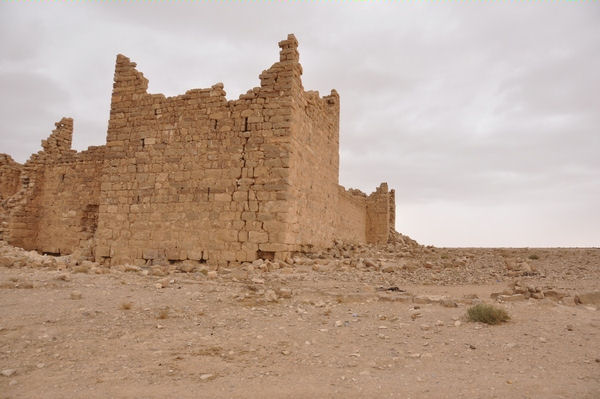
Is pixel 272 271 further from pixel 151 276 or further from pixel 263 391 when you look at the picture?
pixel 263 391

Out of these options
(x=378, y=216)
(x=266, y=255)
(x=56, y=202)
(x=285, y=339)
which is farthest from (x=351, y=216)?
(x=285, y=339)

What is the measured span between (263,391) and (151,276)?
5036 mm

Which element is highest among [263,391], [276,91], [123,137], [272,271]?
[276,91]

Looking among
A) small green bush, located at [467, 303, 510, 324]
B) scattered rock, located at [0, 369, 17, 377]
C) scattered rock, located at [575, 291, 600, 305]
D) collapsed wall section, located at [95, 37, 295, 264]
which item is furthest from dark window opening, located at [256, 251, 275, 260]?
scattered rock, located at [0, 369, 17, 377]

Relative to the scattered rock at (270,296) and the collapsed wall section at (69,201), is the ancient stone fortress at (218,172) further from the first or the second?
the collapsed wall section at (69,201)

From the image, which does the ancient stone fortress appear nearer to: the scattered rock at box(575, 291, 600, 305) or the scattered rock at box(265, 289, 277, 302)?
the scattered rock at box(265, 289, 277, 302)

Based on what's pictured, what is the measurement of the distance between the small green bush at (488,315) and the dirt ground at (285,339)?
0.29 ft

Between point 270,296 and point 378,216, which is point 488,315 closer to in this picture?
point 270,296

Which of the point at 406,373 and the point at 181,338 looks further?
the point at 181,338

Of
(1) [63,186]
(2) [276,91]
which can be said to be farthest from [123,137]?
(1) [63,186]

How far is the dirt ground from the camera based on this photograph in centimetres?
326

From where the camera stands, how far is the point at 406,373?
3.48m

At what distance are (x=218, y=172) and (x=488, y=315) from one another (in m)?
6.16

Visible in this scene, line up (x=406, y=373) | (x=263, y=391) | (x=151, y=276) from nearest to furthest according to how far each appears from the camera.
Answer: (x=263, y=391)
(x=406, y=373)
(x=151, y=276)
